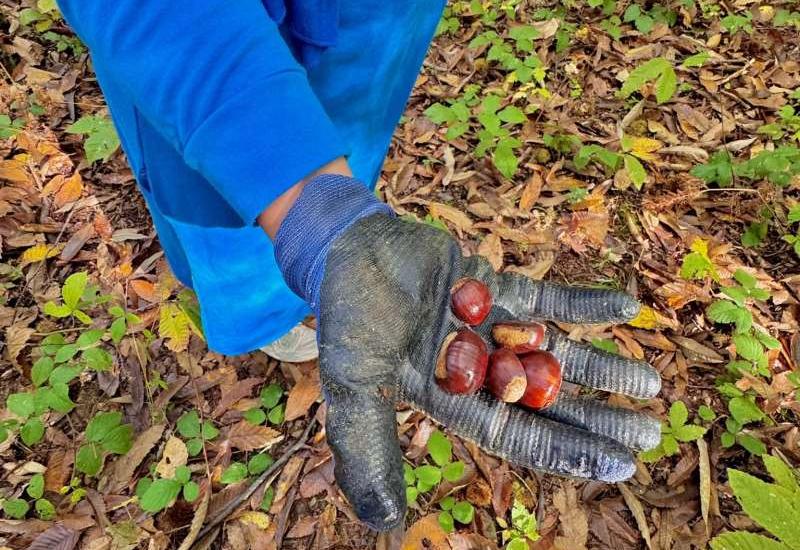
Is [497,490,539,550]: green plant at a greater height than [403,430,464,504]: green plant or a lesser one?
lesser

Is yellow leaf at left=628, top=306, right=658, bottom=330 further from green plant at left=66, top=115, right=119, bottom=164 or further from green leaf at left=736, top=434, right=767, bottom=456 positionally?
green plant at left=66, top=115, right=119, bottom=164

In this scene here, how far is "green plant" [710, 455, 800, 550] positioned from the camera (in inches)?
50.2

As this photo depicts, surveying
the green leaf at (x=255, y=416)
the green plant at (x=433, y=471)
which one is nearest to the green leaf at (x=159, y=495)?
the green leaf at (x=255, y=416)

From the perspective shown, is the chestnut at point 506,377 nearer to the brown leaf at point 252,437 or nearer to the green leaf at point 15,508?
the brown leaf at point 252,437

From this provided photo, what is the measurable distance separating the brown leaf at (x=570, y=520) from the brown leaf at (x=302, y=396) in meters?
1.03

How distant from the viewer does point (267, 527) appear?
2129mm

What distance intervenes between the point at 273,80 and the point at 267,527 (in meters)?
Result: 1.70

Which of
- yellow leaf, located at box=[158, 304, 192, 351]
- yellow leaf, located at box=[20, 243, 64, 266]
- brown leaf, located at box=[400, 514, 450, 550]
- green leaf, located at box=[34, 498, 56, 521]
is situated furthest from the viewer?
yellow leaf, located at box=[20, 243, 64, 266]

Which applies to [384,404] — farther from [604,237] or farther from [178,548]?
[604,237]

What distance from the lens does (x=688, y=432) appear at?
2.09 meters

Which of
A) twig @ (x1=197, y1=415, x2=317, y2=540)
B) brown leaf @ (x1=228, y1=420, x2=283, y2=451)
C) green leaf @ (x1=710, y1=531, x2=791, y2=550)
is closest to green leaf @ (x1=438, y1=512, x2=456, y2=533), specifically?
twig @ (x1=197, y1=415, x2=317, y2=540)

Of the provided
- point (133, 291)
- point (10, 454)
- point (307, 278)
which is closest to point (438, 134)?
point (133, 291)

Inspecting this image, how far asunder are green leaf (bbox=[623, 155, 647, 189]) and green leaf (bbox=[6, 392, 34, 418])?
2718 millimetres

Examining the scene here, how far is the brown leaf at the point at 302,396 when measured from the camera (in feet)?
7.77
